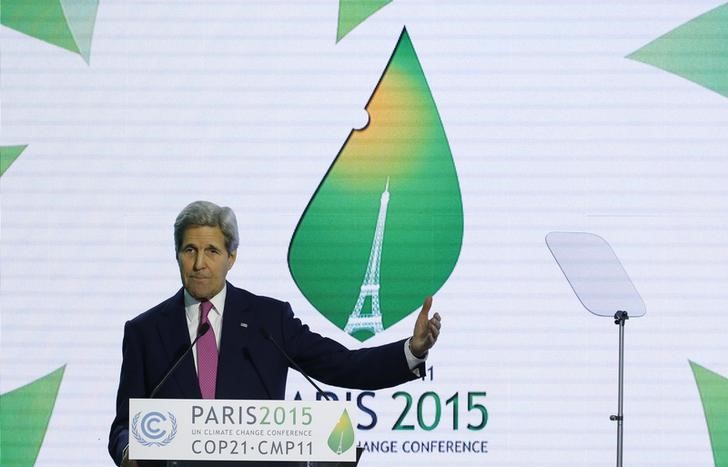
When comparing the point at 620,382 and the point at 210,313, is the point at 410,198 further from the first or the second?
the point at 210,313

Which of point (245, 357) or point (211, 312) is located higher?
point (211, 312)

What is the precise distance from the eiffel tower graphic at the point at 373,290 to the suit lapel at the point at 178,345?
1044mm

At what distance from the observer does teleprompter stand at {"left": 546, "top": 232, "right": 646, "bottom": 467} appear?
13.5 feet

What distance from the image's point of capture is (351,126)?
13.8 feet

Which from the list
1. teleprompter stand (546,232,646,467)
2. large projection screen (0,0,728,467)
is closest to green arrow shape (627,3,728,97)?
large projection screen (0,0,728,467)

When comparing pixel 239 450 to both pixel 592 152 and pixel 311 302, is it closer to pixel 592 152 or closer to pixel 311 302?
pixel 311 302

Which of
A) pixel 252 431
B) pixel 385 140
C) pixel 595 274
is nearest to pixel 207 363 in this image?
pixel 252 431

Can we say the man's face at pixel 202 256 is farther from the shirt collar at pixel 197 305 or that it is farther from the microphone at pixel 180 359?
the microphone at pixel 180 359

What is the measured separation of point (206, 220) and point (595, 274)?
5.56 ft

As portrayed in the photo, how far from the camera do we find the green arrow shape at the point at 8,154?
4215mm

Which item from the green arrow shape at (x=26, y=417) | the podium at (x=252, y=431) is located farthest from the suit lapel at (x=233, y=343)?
the green arrow shape at (x=26, y=417)

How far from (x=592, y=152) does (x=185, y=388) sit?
196cm

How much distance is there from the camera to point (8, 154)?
4.21 meters

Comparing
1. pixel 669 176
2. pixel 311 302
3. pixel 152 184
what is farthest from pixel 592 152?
pixel 152 184
